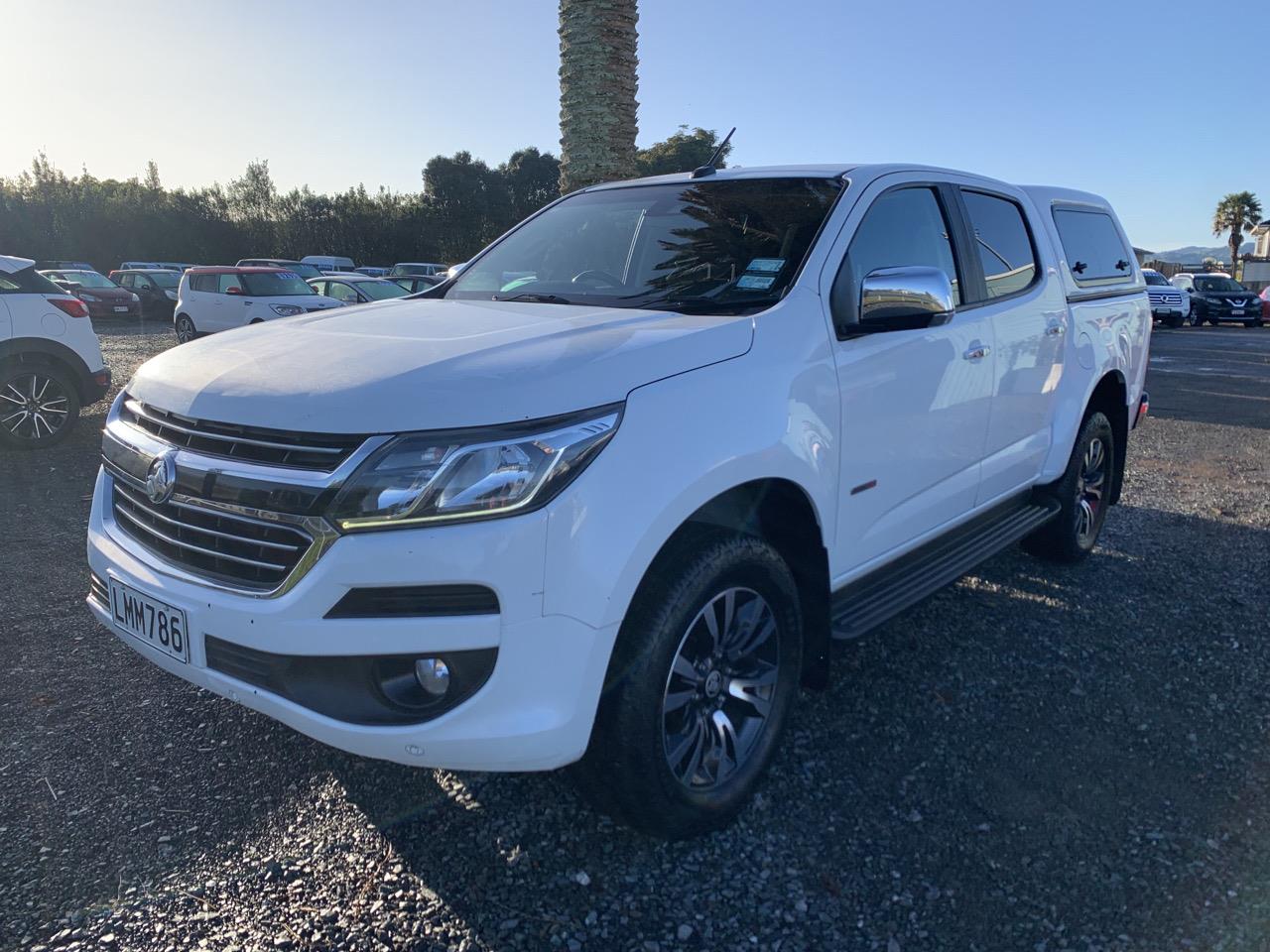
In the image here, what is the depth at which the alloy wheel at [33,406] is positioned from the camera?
7.66m

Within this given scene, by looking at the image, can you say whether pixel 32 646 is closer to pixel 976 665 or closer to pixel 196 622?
pixel 196 622

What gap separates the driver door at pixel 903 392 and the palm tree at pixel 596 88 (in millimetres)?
5154

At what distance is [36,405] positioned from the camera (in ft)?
25.6

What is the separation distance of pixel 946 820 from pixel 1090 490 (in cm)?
307

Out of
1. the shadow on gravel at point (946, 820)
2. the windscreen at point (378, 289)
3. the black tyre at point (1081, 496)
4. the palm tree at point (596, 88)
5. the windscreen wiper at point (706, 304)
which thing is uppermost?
the palm tree at point (596, 88)

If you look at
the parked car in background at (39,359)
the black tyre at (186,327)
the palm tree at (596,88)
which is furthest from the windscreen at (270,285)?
the palm tree at (596,88)

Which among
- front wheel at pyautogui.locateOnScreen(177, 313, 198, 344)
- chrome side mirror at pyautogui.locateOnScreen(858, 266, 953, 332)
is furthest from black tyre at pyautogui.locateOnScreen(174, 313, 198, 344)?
chrome side mirror at pyautogui.locateOnScreen(858, 266, 953, 332)

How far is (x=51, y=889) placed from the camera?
2346mm

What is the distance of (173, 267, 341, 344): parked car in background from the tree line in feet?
94.2

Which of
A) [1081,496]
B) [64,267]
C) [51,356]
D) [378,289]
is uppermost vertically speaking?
[64,267]

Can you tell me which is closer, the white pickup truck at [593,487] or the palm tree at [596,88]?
the white pickup truck at [593,487]

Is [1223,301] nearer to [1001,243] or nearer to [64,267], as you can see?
[1001,243]

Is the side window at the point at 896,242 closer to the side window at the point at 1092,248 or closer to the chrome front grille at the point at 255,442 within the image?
the side window at the point at 1092,248

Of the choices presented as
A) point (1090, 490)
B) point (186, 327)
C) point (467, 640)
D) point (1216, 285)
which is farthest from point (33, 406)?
point (1216, 285)
